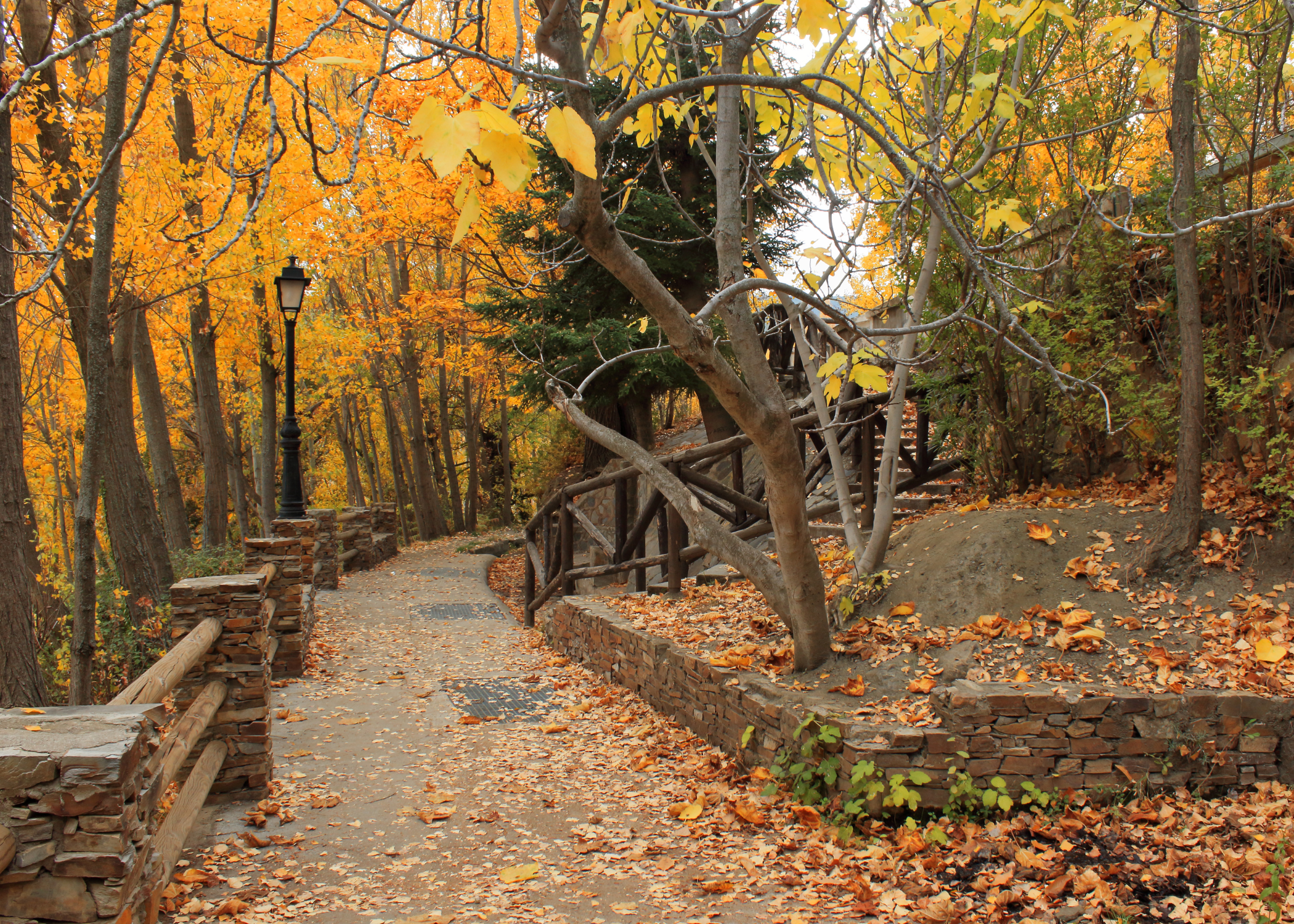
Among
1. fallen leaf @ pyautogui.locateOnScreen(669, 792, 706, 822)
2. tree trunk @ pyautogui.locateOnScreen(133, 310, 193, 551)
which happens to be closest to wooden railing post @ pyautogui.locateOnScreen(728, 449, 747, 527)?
Result: fallen leaf @ pyautogui.locateOnScreen(669, 792, 706, 822)

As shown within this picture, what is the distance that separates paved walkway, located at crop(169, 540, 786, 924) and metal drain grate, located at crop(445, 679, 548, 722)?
2 cm

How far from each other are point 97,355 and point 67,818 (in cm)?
347

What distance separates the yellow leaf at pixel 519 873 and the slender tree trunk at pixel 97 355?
9.91 ft

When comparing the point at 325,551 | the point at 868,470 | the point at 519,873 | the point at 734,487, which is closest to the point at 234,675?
the point at 519,873

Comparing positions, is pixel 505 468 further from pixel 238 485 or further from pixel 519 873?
pixel 519 873

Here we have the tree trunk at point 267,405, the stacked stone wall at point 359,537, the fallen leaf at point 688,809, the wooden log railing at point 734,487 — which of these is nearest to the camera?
the fallen leaf at point 688,809

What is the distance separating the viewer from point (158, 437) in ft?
35.2

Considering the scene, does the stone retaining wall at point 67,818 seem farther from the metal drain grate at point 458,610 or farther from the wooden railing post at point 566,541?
the metal drain grate at point 458,610

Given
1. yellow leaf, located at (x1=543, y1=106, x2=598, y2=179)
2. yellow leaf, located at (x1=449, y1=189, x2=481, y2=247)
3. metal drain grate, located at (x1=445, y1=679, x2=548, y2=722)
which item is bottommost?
metal drain grate, located at (x1=445, y1=679, x2=548, y2=722)

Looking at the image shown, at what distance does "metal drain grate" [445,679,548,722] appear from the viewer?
6.25m

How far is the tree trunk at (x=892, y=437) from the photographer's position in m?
4.92

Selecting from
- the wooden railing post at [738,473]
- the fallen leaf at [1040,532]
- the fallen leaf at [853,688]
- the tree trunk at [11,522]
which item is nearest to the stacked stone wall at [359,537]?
the wooden railing post at [738,473]

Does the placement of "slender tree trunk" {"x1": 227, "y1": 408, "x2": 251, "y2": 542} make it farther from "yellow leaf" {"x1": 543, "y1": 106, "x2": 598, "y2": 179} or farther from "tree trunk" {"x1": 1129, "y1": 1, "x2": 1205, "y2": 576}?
"yellow leaf" {"x1": 543, "y1": 106, "x2": 598, "y2": 179}

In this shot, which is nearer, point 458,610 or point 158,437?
point 158,437
